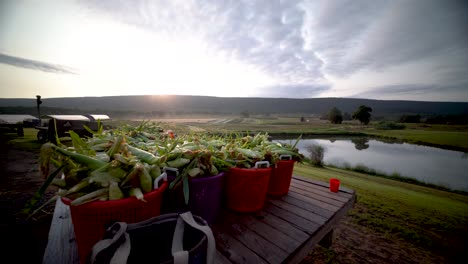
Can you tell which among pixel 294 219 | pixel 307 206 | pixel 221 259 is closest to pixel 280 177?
pixel 307 206

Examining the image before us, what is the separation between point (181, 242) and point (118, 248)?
32cm

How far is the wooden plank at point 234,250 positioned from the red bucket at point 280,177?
44.3 inches

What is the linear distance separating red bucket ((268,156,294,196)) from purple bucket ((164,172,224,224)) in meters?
1.03

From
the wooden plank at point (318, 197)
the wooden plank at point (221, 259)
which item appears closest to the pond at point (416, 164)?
the wooden plank at point (318, 197)

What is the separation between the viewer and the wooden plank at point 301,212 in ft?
7.06

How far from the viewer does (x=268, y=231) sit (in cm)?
188

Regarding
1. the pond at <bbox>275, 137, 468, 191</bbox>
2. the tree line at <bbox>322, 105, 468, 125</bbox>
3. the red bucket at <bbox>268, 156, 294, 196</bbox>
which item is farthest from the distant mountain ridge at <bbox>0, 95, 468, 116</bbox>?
the red bucket at <bbox>268, 156, 294, 196</bbox>

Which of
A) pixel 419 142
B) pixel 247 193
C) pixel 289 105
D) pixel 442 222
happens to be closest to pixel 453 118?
pixel 419 142

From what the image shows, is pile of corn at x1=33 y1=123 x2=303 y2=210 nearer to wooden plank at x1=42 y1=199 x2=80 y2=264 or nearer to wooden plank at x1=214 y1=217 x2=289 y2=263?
wooden plank at x1=214 y1=217 x2=289 y2=263

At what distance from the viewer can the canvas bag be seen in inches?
34.0

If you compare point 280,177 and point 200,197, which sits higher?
point 200,197

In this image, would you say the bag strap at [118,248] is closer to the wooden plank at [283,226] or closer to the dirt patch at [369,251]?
the wooden plank at [283,226]

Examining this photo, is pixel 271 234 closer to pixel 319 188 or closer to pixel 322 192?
pixel 322 192

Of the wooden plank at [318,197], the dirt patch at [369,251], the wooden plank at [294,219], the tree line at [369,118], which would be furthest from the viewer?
the tree line at [369,118]
